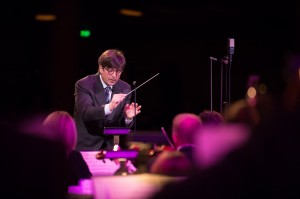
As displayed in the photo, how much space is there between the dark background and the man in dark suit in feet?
8.55

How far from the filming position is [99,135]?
3.92m

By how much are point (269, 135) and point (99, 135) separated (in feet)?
10.1

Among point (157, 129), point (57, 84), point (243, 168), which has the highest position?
point (243, 168)

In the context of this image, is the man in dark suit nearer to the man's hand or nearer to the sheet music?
the man's hand

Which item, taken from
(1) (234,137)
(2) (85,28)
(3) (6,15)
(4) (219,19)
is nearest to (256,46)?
(4) (219,19)

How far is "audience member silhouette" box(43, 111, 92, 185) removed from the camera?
212cm

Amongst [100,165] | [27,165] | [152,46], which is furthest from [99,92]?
[152,46]

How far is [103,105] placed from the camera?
3957mm

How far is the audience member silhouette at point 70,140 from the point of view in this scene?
6.94 ft

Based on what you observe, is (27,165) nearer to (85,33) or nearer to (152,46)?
(85,33)

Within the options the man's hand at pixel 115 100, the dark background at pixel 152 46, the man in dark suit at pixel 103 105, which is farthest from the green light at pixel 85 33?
the man's hand at pixel 115 100

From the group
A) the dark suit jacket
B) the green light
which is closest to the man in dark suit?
the dark suit jacket

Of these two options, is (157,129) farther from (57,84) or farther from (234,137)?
(234,137)

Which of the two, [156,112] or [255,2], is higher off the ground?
[255,2]
